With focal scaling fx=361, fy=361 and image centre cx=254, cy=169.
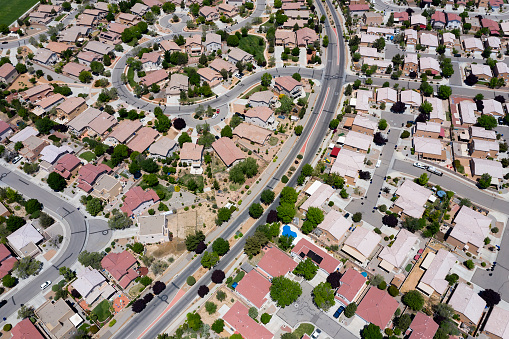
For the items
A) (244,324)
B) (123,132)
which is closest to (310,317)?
(244,324)

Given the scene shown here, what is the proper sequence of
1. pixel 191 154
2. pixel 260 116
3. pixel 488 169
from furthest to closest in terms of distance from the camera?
pixel 260 116
pixel 191 154
pixel 488 169

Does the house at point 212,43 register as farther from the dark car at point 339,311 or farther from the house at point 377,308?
the dark car at point 339,311

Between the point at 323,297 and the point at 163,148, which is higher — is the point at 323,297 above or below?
below

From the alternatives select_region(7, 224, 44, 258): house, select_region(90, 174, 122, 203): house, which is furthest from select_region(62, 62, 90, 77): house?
select_region(7, 224, 44, 258): house

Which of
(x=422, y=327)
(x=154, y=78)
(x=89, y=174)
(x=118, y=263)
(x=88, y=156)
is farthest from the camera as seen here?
(x=154, y=78)

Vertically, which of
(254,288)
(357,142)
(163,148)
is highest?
(357,142)

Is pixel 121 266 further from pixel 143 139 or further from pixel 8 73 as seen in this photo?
pixel 8 73

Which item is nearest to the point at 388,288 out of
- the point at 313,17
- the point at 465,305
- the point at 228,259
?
the point at 465,305

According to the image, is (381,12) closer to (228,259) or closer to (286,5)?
(286,5)

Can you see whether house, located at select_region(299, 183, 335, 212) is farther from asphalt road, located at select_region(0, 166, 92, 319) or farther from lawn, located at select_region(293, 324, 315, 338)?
asphalt road, located at select_region(0, 166, 92, 319)
